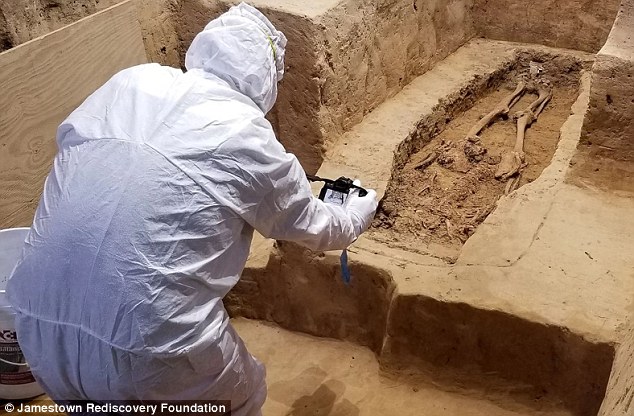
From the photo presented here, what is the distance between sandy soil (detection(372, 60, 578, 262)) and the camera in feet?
13.2

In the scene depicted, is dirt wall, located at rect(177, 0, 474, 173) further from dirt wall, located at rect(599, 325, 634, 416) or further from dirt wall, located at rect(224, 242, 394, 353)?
dirt wall, located at rect(599, 325, 634, 416)

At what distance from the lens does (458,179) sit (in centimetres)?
455

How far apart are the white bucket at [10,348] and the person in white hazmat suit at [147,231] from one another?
0.89 m

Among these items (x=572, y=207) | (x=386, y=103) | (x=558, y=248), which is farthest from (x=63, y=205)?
(x=386, y=103)

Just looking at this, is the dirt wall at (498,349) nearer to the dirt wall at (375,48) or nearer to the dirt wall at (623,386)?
the dirt wall at (623,386)

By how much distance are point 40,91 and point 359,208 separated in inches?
74.4

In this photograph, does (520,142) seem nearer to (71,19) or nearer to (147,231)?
(71,19)

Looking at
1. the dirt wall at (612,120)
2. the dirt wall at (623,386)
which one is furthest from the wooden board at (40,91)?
the dirt wall at (623,386)

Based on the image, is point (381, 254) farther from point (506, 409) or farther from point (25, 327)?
point (25, 327)

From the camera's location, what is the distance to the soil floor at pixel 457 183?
400 centimetres

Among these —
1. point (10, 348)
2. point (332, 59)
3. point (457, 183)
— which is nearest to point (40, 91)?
point (10, 348)

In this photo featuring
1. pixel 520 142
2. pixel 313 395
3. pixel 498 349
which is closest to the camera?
pixel 498 349

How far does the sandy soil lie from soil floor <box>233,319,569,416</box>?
67cm
